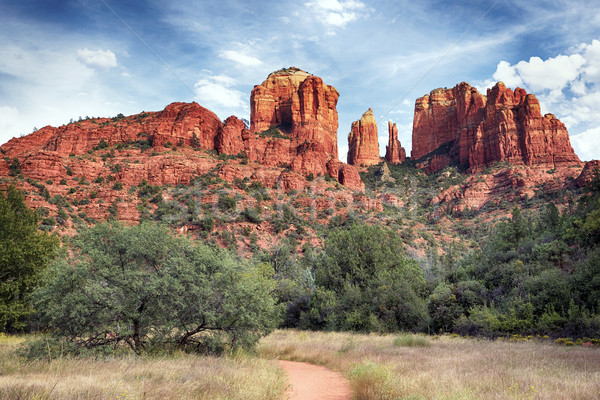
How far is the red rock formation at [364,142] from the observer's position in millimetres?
143250

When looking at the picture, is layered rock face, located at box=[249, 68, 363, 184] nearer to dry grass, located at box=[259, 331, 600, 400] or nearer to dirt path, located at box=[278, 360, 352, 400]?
dry grass, located at box=[259, 331, 600, 400]

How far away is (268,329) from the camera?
12.6 m

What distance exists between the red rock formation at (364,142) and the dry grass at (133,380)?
137 meters

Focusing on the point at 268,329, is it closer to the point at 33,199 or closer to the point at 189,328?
the point at 189,328

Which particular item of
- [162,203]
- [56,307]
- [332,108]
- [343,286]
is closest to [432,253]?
[343,286]

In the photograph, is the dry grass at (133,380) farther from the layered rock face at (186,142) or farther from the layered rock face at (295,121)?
the layered rock face at (295,121)

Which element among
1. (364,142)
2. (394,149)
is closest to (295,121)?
(364,142)

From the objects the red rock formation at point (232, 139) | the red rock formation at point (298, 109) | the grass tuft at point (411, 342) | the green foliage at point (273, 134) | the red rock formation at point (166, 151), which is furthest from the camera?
the red rock formation at point (298, 109)

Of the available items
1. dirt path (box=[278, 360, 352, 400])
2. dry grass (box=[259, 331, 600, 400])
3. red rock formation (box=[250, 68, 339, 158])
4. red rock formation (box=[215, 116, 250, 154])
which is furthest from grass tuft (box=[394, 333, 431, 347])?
red rock formation (box=[250, 68, 339, 158])

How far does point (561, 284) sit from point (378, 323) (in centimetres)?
1007

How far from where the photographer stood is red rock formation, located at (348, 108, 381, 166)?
5640 inches

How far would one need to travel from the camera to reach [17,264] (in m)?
18.8

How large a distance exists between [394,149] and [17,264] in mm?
144193

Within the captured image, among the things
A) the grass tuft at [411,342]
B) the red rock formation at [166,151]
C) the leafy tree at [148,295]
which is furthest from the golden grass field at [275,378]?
the red rock formation at [166,151]
